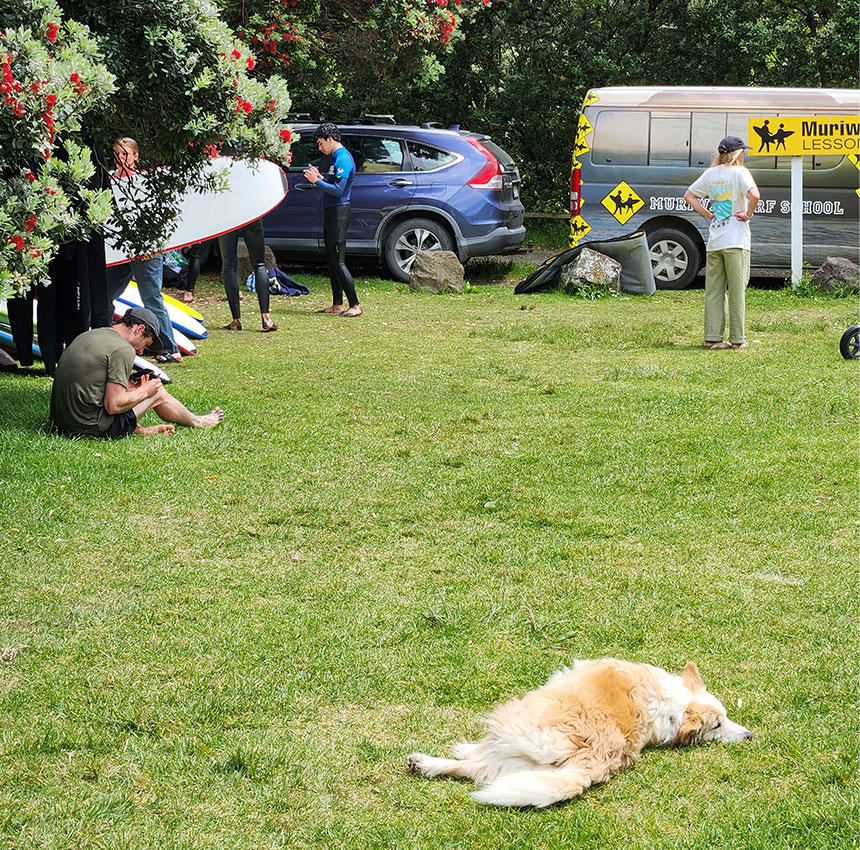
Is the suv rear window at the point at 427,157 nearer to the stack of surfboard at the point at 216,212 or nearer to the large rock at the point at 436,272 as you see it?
the large rock at the point at 436,272

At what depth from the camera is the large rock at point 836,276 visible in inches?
548

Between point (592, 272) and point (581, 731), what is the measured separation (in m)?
11.6

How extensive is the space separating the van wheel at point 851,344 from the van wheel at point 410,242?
713 centimetres

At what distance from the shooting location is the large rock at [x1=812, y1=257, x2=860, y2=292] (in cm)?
1393

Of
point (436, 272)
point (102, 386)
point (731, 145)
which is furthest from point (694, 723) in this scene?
point (436, 272)

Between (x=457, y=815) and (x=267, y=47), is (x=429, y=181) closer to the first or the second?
(x=267, y=47)

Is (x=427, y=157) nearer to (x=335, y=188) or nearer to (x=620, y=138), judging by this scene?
(x=620, y=138)

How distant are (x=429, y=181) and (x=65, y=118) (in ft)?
31.1

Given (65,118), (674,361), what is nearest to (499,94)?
(674,361)

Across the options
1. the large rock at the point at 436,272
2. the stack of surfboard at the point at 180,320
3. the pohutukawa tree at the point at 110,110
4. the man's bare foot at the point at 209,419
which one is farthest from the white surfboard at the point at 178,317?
the large rock at the point at 436,272

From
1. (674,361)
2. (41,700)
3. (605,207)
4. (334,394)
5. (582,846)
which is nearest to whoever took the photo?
(582,846)

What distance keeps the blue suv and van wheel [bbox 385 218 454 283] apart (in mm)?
14

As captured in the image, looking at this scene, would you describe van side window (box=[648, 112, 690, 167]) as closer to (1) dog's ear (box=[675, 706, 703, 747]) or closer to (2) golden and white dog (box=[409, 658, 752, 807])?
(2) golden and white dog (box=[409, 658, 752, 807])

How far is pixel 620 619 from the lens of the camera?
4426mm
